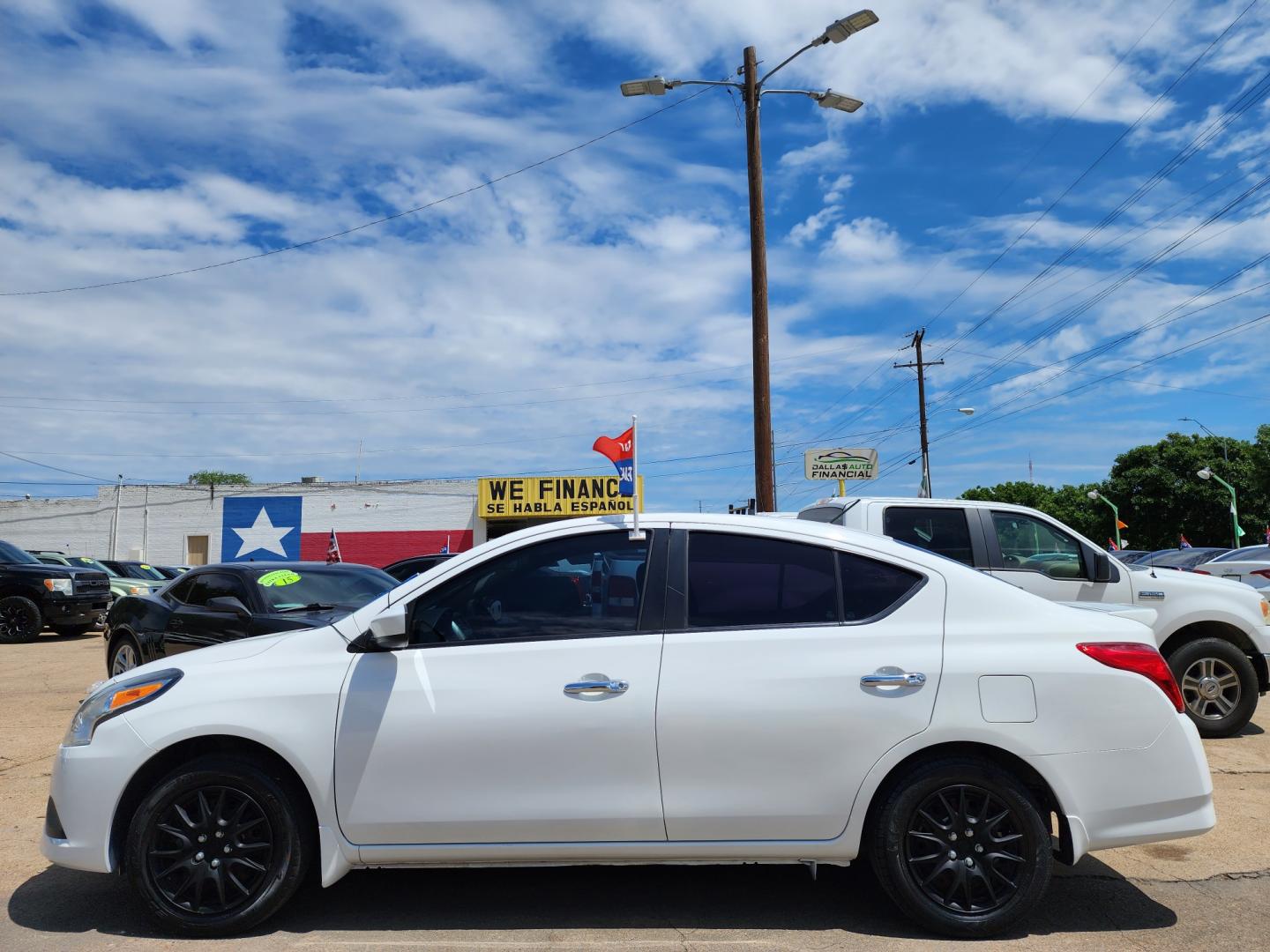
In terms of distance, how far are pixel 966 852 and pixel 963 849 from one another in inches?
0.6

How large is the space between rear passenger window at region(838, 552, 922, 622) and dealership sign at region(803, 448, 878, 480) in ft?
45.8

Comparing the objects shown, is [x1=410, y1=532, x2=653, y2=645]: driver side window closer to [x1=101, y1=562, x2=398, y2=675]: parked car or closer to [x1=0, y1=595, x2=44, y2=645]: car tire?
[x1=101, y1=562, x2=398, y2=675]: parked car

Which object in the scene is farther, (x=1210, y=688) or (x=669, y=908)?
(x=1210, y=688)

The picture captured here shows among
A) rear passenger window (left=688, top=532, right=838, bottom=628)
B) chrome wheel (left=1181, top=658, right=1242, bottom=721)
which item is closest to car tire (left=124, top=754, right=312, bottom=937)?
rear passenger window (left=688, top=532, right=838, bottom=628)

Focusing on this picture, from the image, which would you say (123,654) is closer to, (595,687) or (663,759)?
(595,687)

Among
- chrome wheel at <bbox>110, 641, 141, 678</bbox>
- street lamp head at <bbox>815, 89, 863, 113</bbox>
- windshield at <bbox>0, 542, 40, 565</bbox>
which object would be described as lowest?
chrome wheel at <bbox>110, 641, 141, 678</bbox>

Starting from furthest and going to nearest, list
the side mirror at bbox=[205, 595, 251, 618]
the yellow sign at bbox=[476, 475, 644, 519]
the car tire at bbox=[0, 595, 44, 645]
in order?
the yellow sign at bbox=[476, 475, 644, 519] → the car tire at bbox=[0, 595, 44, 645] → the side mirror at bbox=[205, 595, 251, 618]

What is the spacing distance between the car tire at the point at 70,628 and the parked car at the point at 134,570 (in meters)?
7.13

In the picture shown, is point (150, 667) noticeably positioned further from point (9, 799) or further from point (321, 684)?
point (9, 799)

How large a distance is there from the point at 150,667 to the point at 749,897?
2.84 meters

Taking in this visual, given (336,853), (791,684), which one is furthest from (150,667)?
(791,684)

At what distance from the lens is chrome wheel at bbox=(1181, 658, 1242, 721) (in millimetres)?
8227

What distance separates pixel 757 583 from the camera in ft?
13.9

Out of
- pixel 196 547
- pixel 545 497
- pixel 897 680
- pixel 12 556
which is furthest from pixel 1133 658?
pixel 196 547
